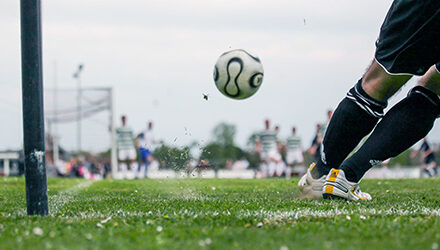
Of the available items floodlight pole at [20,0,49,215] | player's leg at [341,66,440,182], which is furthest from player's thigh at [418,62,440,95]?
floodlight pole at [20,0,49,215]

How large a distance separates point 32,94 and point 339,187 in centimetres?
249

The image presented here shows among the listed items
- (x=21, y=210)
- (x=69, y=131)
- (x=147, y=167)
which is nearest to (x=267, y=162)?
(x=147, y=167)

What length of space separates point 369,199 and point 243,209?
4.71 feet

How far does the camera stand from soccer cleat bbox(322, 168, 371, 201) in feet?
14.2

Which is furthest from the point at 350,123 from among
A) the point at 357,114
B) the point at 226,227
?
the point at 226,227

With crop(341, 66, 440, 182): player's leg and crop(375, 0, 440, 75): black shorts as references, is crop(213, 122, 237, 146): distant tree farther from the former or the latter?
crop(375, 0, 440, 75): black shorts

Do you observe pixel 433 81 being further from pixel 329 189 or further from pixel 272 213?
pixel 272 213

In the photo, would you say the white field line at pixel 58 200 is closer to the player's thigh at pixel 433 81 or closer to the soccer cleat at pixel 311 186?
the soccer cleat at pixel 311 186

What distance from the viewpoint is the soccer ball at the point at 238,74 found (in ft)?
15.2

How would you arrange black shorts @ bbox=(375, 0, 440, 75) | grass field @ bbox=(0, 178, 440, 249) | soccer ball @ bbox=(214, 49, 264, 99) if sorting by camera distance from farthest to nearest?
1. soccer ball @ bbox=(214, 49, 264, 99)
2. black shorts @ bbox=(375, 0, 440, 75)
3. grass field @ bbox=(0, 178, 440, 249)

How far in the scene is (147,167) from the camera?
18062 mm

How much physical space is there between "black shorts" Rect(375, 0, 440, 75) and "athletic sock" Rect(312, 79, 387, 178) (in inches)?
16.6

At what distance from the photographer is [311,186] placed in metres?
4.75

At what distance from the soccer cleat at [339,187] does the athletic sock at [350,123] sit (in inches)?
6.6
